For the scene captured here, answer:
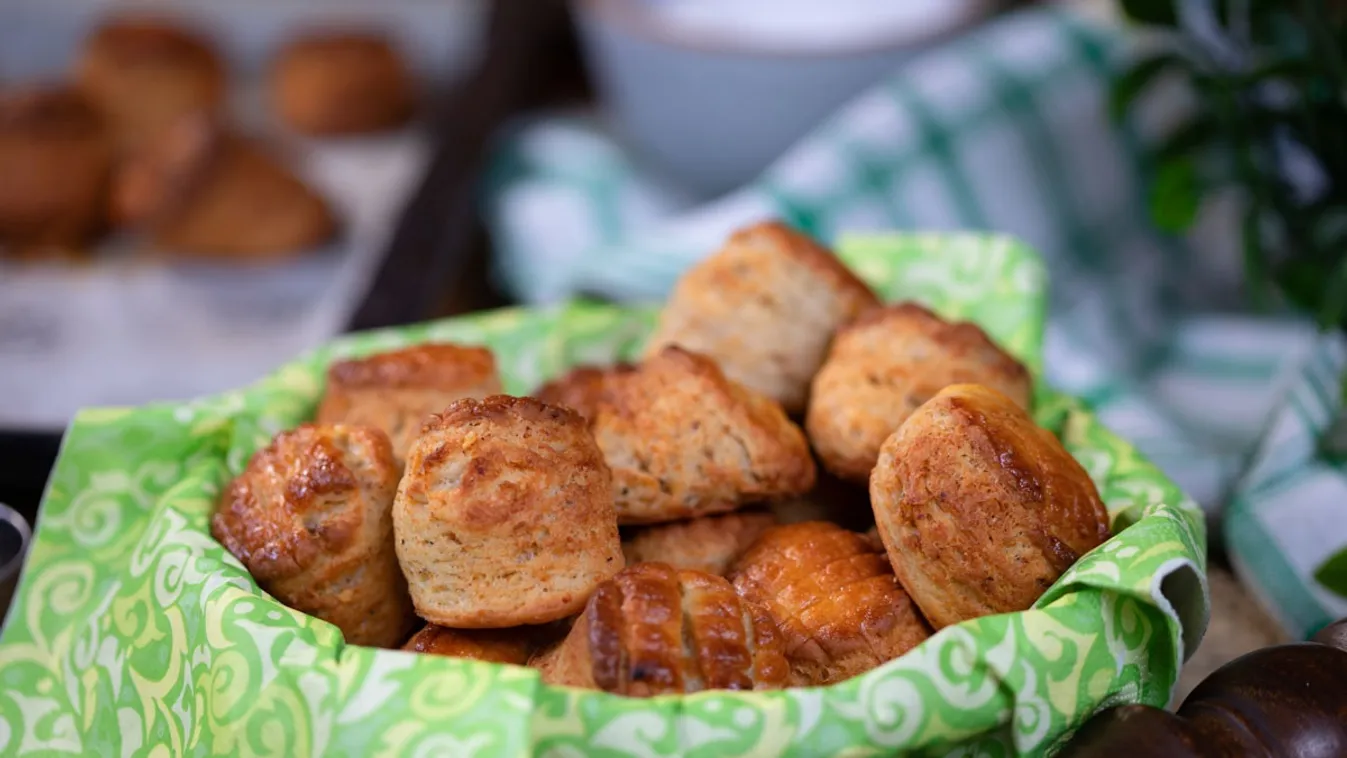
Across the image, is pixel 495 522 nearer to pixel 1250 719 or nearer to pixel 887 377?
pixel 887 377

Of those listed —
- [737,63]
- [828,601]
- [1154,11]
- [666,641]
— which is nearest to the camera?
[666,641]

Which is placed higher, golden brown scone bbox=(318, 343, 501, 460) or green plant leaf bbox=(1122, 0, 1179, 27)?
green plant leaf bbox=(1122, 0, 1179, 27)

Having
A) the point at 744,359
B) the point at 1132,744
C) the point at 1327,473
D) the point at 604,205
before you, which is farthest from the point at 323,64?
the point at 1132,744

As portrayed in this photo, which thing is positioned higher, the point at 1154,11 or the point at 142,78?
the point at 1154,11

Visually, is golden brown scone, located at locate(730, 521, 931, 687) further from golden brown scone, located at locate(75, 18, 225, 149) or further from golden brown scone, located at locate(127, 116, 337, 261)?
golden brown scone, located at locate(75, 18, 225, 149)

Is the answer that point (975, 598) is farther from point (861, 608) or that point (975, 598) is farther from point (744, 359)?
point (744, 359)

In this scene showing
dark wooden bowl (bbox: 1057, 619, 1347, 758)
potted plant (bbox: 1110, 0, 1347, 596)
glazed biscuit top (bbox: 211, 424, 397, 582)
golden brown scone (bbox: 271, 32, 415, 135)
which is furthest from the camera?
golden brown scone (bbox: 271, 32, 415, 135)

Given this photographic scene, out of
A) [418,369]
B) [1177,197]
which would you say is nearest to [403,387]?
[418,369]

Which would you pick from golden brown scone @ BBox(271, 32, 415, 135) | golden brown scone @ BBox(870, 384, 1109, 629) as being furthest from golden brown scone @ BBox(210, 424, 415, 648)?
golden brown scone @ BBox(271, 32, 415, 135)
